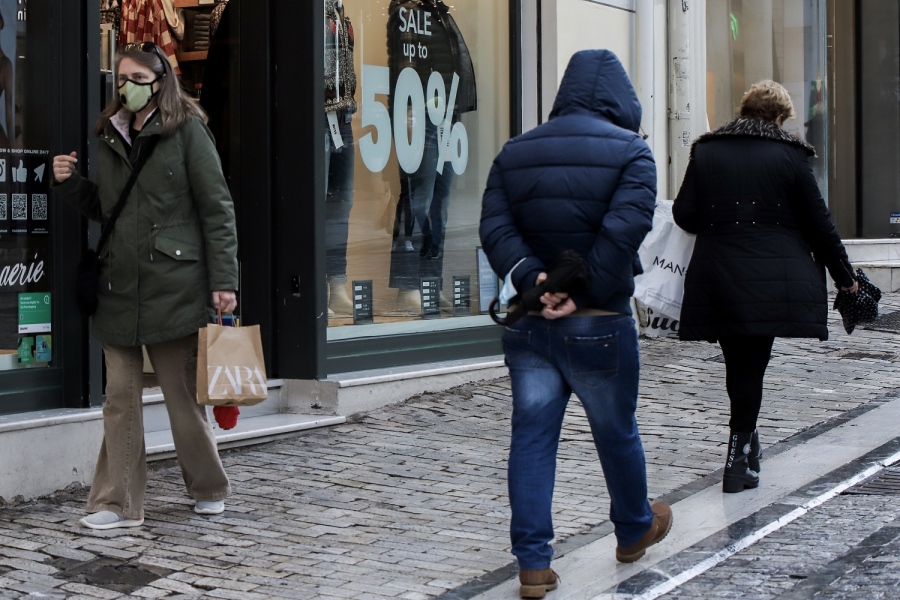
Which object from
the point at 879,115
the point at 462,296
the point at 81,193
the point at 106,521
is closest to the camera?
the point at 106,521

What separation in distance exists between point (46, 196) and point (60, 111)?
42 centimetres

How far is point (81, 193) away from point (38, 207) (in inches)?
32.6

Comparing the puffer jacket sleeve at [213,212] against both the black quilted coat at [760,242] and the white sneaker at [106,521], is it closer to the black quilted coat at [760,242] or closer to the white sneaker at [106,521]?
the white sneaker at [106,521]

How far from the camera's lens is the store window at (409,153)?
768 cm

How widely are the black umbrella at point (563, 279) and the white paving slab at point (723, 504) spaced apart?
3.30 ft

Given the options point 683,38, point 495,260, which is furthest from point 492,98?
point 495,260

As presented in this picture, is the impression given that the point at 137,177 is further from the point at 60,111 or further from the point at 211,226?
the point at 60,111

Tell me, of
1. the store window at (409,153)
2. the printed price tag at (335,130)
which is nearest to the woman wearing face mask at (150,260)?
the store window at (409,153)

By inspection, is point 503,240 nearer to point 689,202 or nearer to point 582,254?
point 582,254

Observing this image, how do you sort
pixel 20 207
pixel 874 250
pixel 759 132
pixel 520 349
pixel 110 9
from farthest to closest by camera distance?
pixel 874 250 → pixel 110 9 → pixel 20 207 → pixel 759 132 → pixel 520 349

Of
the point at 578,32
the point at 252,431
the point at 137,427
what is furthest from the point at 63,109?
the point at 578,32

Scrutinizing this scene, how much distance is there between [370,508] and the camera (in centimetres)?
532

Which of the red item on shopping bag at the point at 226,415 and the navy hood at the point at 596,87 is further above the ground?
the navy hood at the point at 596,87

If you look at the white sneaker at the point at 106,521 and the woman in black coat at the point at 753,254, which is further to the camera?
the woman in black coat at the point at 753,254
